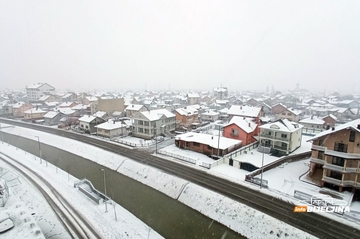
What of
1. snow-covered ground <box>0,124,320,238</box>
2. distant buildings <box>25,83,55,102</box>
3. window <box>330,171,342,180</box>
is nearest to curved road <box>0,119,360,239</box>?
snow-covered ground <box>0,124,320,238</box>

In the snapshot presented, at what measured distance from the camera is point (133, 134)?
4966cm

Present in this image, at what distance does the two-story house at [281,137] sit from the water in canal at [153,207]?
22.4 metres

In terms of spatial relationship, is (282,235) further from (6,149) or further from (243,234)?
(6,149)

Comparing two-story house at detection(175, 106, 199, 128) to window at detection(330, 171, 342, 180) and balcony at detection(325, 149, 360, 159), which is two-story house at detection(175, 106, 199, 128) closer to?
balcony at detection(325, 149, 360, 159)

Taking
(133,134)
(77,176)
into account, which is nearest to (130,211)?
(77,176)

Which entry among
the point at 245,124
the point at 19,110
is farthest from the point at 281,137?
the point at 19,110

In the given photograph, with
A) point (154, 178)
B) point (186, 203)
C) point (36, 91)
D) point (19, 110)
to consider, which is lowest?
point (186, 203)

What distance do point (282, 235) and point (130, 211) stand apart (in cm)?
1501

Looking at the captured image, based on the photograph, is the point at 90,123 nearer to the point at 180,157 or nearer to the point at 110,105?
the point at 110,105

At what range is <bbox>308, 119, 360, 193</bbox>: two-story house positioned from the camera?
73.6 ft

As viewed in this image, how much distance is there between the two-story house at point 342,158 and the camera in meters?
22.4

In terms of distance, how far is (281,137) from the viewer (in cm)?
3612

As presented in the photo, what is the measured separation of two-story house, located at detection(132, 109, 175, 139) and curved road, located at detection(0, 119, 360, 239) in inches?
419

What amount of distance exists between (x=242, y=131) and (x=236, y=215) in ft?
72.7
